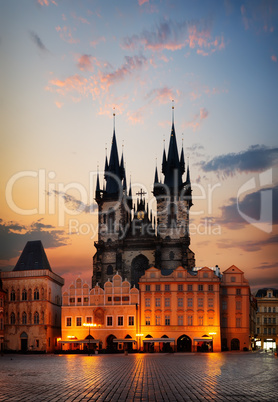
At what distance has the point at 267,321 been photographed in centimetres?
13712

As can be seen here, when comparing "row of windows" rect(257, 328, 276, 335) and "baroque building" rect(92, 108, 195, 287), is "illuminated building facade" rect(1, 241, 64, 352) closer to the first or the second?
"baroque building" rect(92, 108, 195, 287)

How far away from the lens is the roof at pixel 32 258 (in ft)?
316

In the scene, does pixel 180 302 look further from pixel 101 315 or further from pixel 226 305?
pixel 101 315

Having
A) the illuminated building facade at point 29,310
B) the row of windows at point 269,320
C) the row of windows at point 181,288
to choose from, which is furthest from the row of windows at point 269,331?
the illuminated building facade at point 29,310

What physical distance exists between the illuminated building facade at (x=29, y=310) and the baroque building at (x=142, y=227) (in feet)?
67.4

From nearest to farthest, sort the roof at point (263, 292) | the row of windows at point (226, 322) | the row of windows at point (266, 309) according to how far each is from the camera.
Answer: the row of windows at point (226, 322) < the row of windows at point (266, 309) < the roof at point (263, 292)

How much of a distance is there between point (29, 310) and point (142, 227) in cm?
3312

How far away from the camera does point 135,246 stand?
114 metres

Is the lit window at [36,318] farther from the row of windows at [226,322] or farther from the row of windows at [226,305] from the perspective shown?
the row of windows at [226,305]

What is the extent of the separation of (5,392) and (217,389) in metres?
8.52

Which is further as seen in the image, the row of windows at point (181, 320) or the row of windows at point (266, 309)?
the row of windows at point (266, 309)

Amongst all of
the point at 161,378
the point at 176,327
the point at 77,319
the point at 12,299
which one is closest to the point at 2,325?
the point at 12,299

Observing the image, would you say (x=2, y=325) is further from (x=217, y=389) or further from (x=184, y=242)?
(x=217, y=389)

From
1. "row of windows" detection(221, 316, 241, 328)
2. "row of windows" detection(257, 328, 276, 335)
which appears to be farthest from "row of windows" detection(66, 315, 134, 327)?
"row of windows" detection(257, 328, 276, 335)
